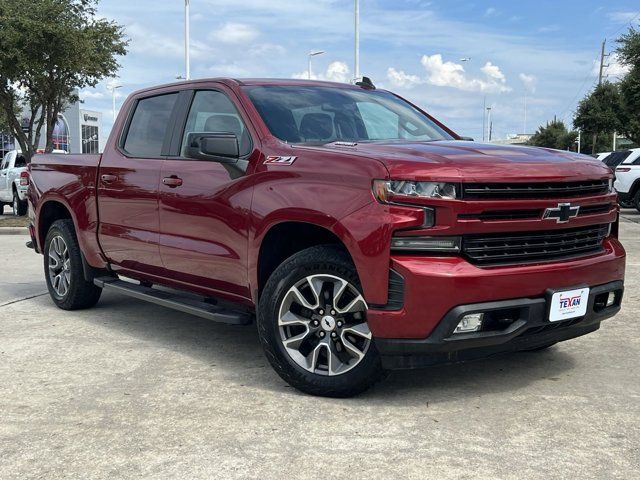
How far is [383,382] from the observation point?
4414mm

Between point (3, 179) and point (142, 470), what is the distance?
1973 cm

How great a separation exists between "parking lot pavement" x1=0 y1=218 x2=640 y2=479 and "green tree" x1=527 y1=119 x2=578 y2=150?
3387 inches

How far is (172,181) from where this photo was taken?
508 cm

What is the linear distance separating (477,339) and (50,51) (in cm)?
1915

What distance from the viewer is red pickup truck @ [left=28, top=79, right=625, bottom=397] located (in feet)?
12.1

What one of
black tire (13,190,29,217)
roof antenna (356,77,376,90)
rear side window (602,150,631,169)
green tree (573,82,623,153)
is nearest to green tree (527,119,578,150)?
green tree (573,82,623,153)

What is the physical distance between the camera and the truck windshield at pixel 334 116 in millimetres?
4742

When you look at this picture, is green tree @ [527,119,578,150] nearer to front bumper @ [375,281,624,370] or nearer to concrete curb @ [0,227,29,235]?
concrete curb @ [0,227,29,235]

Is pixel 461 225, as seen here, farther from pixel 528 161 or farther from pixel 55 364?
pixel 55 364

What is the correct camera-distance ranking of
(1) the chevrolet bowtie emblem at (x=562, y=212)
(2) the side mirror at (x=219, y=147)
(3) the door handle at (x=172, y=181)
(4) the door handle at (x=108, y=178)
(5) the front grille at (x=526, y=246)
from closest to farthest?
(5) the front grille at (x=526, y=246), (1) the chevrolet bowtie emblem at (x=562, y=212), (2) the side mirror at (x=219, y=147), (3) the door handle at (x=172, y=181), (4) the door handle at (x=108, y=178)

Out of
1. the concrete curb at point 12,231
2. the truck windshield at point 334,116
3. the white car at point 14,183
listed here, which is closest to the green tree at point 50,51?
the white car at point 14,183

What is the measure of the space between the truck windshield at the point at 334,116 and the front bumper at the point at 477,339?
1.52 meters

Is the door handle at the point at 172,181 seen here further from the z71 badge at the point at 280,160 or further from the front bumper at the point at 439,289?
the front bumper at the point at 439,289

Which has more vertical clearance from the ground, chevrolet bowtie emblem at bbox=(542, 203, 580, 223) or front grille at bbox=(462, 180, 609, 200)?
front grille at bbox=(462, 180, 609, 200)
